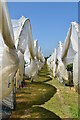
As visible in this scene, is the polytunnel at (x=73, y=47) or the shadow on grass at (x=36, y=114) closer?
the shadow on grass at (x=36, y=114)

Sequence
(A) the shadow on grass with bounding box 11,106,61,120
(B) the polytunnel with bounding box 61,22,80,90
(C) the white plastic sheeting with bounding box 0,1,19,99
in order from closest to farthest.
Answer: (C) the white plastic sheeting with bounding box 0,1,19,99
(A) the shadow on grass with bounding box 11,106,61,120
(B) the polytunnel with bounding box 61,22,80,90

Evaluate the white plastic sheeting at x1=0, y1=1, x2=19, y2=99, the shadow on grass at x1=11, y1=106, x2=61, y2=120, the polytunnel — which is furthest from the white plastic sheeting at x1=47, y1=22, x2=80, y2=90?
the white plastic sheeting at x1=0, y1=1, x2=19, y2=99

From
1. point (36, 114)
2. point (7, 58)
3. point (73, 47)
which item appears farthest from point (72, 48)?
point (7, 58)

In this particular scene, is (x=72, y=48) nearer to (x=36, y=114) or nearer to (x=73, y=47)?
(x=73, y=47)

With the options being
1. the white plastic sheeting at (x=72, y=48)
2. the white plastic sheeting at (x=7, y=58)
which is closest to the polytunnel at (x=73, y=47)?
the white plastic sheeting at (x=72, y=48)

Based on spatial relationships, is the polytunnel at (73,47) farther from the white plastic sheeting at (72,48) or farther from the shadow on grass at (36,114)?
the shadow on grass at (36,114)

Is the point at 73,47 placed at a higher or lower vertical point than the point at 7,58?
higher

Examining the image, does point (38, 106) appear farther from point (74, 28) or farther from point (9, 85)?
point (74, 28)

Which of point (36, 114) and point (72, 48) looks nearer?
point (36, 114)

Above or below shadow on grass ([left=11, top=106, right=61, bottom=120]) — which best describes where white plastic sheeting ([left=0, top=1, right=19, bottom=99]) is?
above

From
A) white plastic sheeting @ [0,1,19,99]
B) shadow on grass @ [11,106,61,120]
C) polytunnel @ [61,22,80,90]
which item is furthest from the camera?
polytunnel @ [61,22,80,90]

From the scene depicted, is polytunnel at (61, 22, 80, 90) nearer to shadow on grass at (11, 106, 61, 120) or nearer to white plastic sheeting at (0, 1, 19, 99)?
shadow on grass at (11, 106, 61, 120)

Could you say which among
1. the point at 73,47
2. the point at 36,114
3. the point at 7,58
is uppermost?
the point at 73,47

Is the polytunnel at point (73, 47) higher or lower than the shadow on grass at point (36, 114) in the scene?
higher
